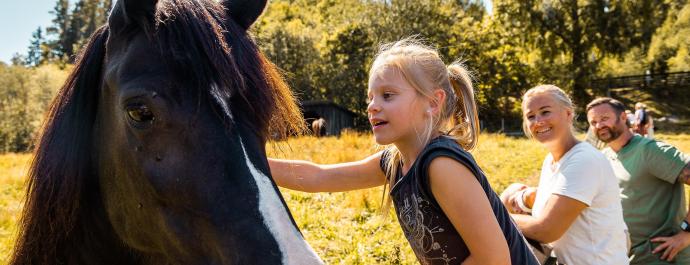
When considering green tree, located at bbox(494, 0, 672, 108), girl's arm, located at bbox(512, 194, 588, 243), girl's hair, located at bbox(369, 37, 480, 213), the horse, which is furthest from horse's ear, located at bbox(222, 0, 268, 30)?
green tree, located at bbox(494, 0, 672, 108)

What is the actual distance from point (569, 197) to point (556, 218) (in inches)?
5.8

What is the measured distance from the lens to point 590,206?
9.64 ft

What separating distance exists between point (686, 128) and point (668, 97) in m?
10.3

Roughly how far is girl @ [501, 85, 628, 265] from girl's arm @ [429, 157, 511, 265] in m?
1.22

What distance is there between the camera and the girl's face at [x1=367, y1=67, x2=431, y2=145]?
1.93m

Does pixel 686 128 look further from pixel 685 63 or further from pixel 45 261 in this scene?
pixel 45 261

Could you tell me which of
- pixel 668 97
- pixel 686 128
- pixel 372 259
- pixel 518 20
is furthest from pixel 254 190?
pixel 668 97

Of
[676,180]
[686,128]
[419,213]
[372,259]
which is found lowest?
[686,128]

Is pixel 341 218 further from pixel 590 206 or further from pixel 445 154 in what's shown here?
pixel 445 154

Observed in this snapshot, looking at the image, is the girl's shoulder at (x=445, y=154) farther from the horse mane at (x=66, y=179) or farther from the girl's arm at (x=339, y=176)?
the horse mane at (x=66, y=179)

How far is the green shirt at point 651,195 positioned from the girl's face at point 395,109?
3022 millimetres

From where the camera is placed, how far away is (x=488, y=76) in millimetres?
29438

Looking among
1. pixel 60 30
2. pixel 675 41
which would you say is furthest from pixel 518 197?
pixel 60 30

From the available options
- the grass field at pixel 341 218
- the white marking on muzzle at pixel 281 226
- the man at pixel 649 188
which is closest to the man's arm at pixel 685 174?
the man at pixel 649 188
